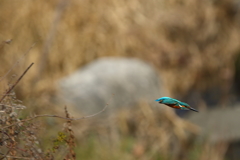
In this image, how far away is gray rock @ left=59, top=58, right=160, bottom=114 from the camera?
568 cm

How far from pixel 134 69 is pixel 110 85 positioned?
0.44m

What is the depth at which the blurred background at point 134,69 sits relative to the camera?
530 centimetres

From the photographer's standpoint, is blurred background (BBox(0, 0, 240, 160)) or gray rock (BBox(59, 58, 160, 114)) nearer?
blurred background (BBox(0, 0, 240, 160))

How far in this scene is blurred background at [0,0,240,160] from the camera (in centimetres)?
530

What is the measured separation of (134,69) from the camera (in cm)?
618

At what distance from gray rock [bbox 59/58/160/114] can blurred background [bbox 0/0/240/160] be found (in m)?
0.01

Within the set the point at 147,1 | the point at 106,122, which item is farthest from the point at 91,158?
the point at 147,1

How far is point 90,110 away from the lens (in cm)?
562

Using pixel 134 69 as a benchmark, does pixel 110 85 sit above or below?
below

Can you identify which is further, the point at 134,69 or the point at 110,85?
the point at 134,69

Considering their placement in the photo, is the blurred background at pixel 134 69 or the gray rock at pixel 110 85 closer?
the blurred background at pixel 134 69

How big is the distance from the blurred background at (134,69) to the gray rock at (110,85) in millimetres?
12

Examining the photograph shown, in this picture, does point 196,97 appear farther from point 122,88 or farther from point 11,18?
point 11,18

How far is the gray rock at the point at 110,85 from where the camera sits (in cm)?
568
